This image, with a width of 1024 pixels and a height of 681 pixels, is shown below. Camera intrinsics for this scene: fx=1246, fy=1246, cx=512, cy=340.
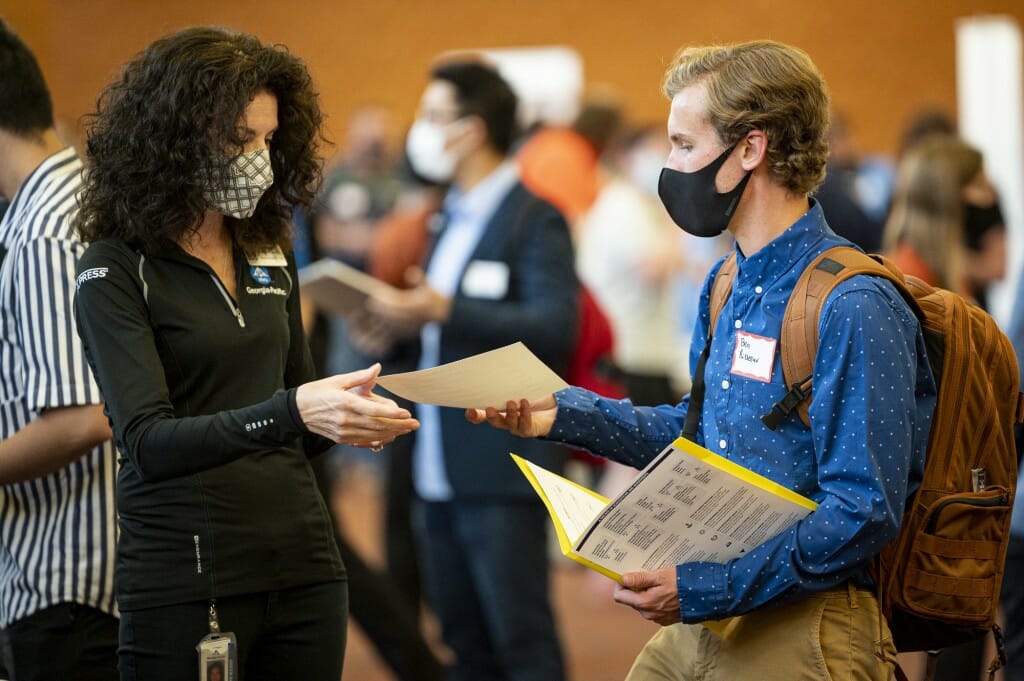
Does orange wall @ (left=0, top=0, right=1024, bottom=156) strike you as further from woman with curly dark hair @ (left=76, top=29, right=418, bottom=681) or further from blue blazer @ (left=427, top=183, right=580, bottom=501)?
woman with curly dark hair @ (left=76, top=29, right=418, bottom=681)

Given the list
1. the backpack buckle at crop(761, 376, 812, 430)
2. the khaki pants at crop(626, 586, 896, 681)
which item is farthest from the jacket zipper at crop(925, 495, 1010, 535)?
the backpack buckle at crop(761, 376, 812, 430)

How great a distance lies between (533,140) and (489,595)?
10.0 feet

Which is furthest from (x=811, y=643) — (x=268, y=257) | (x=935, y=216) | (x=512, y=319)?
(x=935, y=216)

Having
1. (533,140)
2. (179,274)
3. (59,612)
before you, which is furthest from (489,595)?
(533,140)

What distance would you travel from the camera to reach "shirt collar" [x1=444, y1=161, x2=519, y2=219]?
3725 millimetres

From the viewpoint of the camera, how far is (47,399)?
87.6 inches

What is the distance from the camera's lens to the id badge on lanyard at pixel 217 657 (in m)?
1.95

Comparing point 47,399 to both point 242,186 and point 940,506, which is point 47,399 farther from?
point 940,506

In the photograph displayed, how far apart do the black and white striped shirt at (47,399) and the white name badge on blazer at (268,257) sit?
1.16 feet

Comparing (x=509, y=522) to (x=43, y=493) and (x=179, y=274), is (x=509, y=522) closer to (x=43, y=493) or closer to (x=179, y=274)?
(x=43, y=493)

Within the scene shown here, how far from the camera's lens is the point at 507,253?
361 cm

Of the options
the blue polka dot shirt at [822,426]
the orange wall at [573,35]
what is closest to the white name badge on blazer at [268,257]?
the blue polka dot shirt at [822,426]

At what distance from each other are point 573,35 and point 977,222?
28.4 feet

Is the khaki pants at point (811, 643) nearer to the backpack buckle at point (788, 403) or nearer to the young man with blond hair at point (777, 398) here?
the young man with blond hair at point (777, 398)
